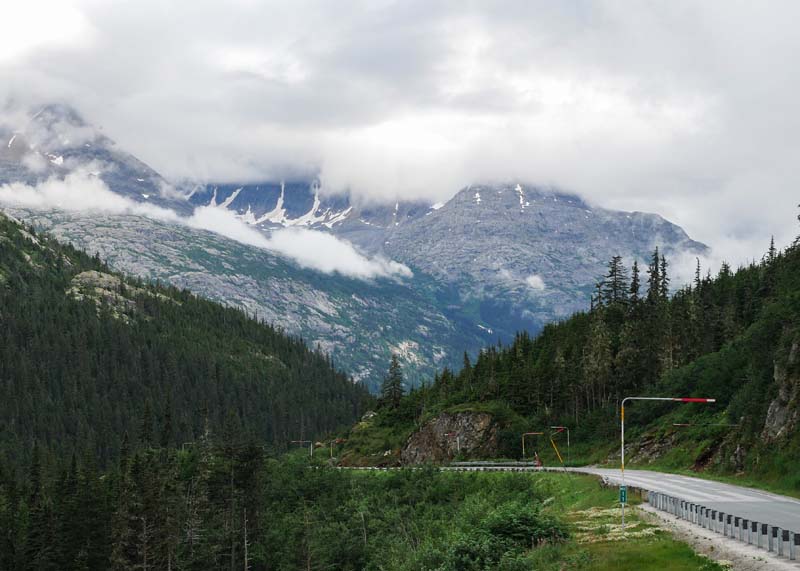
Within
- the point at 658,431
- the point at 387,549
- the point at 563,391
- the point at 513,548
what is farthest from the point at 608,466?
the point at 513,548

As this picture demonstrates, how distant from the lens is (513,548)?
42.1 m

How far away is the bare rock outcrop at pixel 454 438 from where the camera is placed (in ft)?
415

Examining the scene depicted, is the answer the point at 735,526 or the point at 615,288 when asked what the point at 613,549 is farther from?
the point at 615,288

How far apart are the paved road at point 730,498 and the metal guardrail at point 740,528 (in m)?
1.90

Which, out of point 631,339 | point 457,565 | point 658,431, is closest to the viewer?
point 457,565

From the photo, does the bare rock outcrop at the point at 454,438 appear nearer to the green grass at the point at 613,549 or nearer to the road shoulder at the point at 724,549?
the green grass at the point at 613,549

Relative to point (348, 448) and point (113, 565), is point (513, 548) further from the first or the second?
point (348, 448)

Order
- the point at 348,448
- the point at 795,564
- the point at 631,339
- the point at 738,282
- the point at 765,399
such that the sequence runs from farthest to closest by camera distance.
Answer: the point at 348,448 → the point at 738,282 → the point at 631,339 → the point at 765,399 → the point at 795,564

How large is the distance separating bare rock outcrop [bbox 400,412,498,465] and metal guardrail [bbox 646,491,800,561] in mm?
81481

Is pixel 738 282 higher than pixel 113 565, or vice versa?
pixel 738 282

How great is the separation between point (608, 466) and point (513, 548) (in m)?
58.1

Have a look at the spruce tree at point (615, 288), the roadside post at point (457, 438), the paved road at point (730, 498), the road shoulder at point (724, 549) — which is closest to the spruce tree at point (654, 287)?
the spruce tree at point (615, 288)

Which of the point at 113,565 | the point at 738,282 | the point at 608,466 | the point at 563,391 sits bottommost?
the point at 113,565

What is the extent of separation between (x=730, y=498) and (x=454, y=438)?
8244cm
